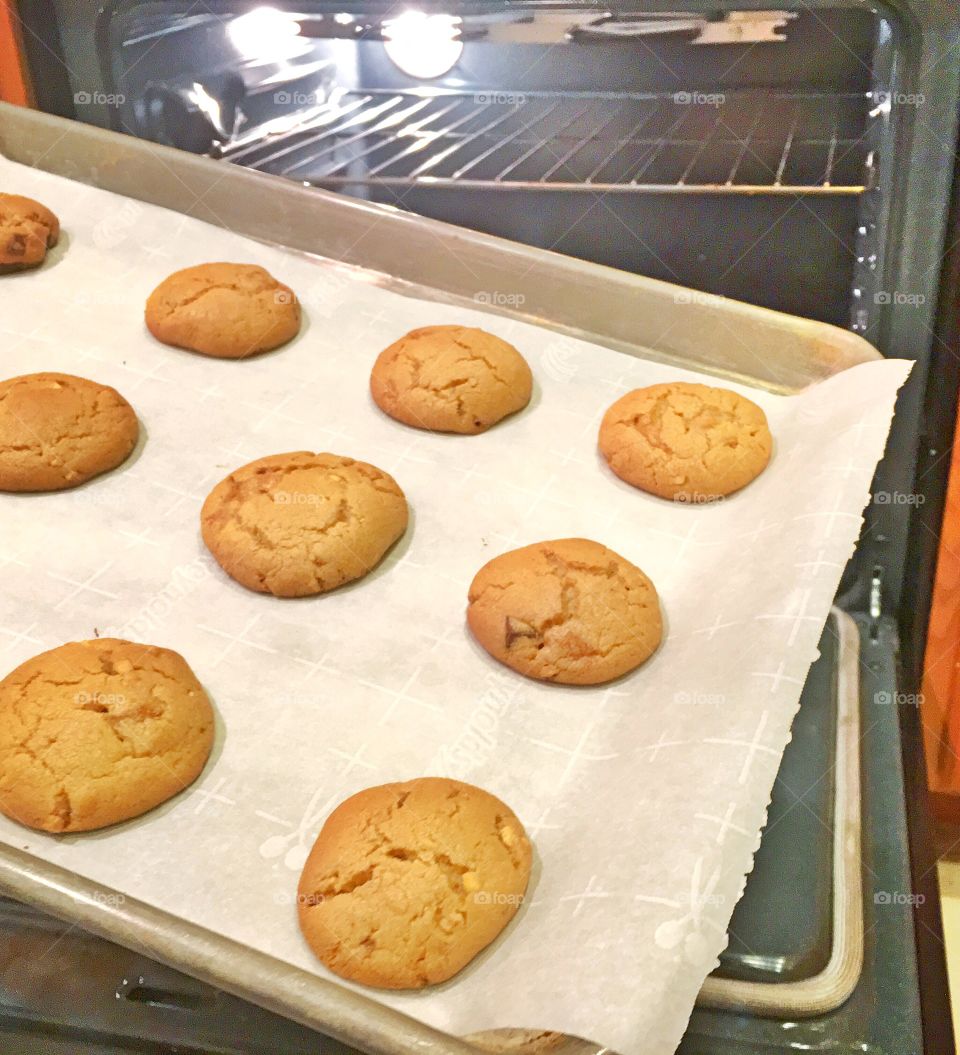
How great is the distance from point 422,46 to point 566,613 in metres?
1.30

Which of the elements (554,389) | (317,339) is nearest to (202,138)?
(317,339)

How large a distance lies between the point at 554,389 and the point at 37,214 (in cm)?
111

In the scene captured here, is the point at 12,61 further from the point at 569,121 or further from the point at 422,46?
the point at 569,121

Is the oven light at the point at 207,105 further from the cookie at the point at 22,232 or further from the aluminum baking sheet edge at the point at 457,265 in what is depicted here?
the cookie at the point at 22,232

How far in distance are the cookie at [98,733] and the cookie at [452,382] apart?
2.13 feet

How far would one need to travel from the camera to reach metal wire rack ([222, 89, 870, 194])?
6.14 feet

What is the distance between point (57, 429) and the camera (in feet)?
5.46

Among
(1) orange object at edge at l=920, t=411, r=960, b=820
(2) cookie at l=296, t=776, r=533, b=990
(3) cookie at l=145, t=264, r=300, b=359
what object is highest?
(3) cookie at l=145, t=264, r=300, b=359

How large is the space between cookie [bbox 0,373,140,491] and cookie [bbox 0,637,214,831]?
1.30ft

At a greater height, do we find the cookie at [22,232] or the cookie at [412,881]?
the cookie at [22,232]

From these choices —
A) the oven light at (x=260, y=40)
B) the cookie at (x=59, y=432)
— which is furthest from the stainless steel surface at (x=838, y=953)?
the oven light at (x=260, y=40)

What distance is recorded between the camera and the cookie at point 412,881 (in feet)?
3.56

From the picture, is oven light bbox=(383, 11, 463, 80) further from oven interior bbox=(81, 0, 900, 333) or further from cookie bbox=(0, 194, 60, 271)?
cookie bbox=(0, 194, 60, 271)

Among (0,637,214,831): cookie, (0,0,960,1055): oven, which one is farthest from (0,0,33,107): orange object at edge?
(0,637,214,831): cookie
